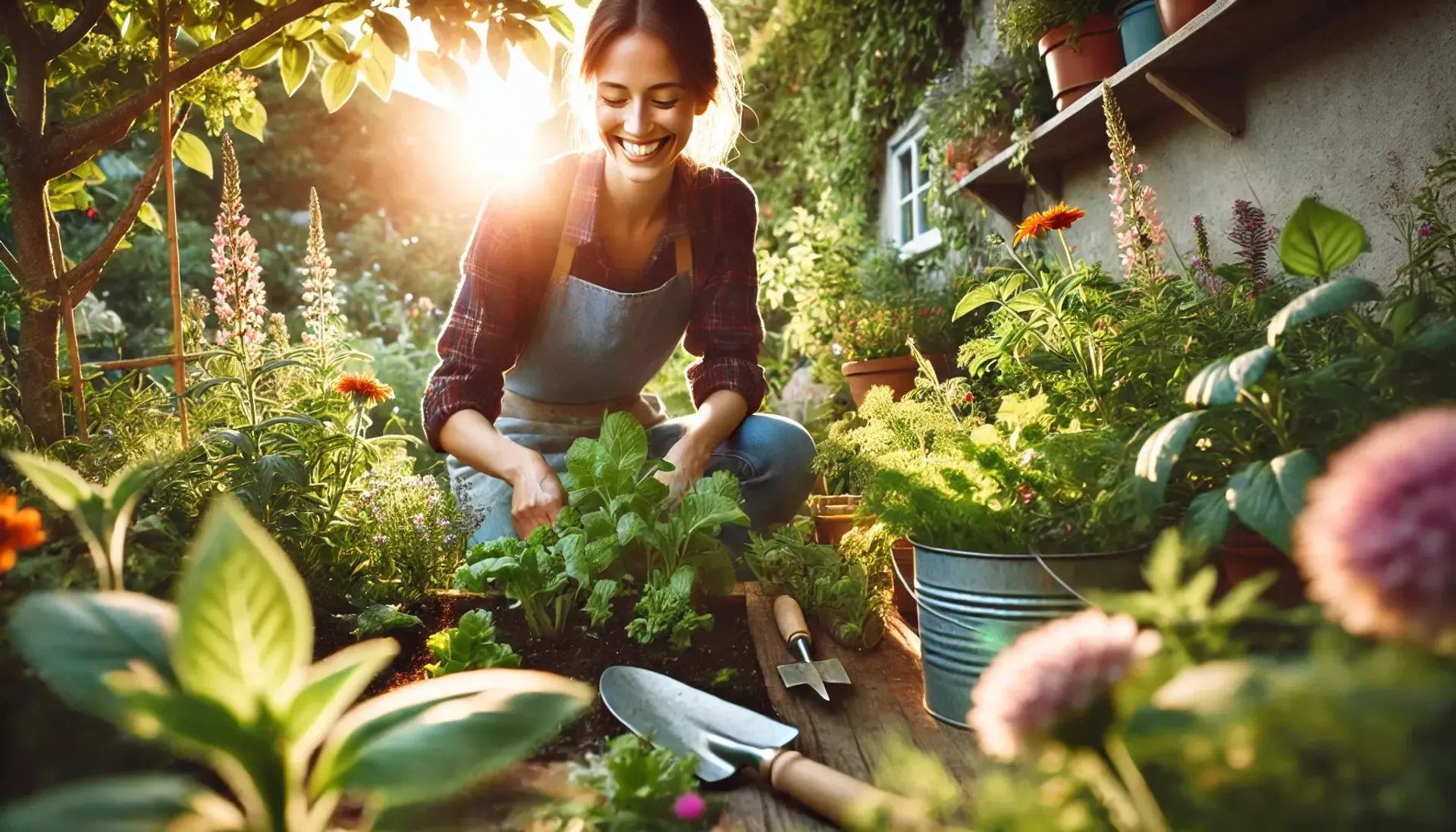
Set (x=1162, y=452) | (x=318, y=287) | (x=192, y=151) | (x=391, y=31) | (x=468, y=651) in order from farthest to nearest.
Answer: (x=318, y=287) < (x=192, y=151) < (x=391, y=31) < (x=468, y=651) < (x=1162, y=452)

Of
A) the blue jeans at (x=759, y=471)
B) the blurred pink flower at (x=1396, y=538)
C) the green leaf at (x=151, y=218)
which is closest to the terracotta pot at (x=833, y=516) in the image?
the blue jeans at (x=759, y=471)

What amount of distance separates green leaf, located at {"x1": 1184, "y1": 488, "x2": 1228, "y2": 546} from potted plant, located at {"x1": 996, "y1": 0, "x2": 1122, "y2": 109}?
226 cm

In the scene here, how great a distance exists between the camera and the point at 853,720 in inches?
56.2

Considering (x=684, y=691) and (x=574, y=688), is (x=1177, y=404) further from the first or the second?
(x=574, y=688)

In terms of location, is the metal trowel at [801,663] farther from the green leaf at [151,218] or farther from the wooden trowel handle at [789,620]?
the green leaf at [151,218]

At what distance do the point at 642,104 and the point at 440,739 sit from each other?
72.2 inches

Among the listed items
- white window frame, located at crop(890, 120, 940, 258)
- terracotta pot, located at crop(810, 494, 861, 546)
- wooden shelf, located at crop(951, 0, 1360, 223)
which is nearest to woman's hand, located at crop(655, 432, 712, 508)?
terracotta pot, located at crop(810, 494, 861, 546)

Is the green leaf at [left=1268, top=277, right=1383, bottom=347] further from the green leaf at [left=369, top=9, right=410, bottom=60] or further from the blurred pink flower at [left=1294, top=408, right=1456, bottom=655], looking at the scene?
the green leaf at [left=369, top=9, right=410, bottom=60]

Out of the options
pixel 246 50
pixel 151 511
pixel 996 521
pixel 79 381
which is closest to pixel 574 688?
pixel 996 521

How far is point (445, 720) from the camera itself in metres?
0.62

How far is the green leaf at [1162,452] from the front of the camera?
1030mm

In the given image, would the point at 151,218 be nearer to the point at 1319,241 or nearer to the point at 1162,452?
the point at 1162,452

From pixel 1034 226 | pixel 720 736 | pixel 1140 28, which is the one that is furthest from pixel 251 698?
pixel 1140 28

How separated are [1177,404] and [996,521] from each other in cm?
32
